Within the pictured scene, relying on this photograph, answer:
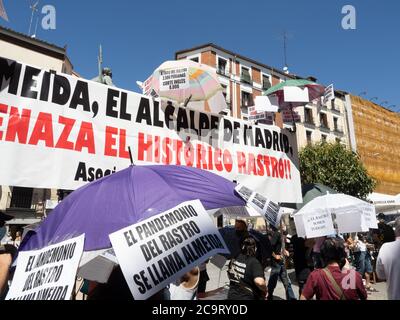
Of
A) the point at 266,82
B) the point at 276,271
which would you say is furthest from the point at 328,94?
the point at 266,82

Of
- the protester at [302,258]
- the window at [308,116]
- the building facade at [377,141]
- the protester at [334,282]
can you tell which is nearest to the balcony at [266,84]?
the window at [308,116]

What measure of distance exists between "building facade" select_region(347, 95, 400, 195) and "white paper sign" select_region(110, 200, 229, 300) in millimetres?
40895

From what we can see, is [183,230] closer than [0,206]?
Yes

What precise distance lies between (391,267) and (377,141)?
43519 millimetres

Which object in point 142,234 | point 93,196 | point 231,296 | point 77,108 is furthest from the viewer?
point 231,296

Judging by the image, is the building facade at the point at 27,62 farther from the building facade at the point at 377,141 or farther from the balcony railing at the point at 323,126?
the building facade at the point at 377,141

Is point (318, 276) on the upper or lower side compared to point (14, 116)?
lower

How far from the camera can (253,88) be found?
3497 centimetres

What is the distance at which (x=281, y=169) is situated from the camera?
521cm

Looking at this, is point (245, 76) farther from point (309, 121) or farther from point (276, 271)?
point (276, 271)

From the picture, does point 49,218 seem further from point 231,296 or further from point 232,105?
point 232,105

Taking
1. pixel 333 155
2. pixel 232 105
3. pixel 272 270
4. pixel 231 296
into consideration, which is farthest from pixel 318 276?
pixel 232 105

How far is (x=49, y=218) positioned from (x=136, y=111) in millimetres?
1831

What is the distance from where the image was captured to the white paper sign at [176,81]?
462 centimetres
